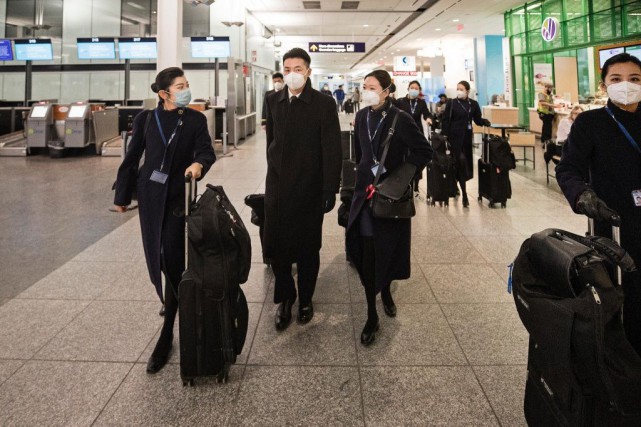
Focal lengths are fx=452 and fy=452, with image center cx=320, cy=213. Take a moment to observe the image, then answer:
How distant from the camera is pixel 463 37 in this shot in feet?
73.4

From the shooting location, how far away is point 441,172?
6.40 meters

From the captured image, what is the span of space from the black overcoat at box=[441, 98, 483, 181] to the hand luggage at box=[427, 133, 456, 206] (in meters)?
0.13

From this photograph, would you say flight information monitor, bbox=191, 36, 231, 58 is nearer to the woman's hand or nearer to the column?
the column

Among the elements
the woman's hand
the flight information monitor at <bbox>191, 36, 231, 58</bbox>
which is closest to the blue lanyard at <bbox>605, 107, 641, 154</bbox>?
the woman's hand

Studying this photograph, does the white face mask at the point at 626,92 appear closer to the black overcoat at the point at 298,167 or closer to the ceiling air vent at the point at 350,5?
the black overcoat at the point at 298,167

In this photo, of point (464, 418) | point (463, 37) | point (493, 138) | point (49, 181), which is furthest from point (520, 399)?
point (463, 37)

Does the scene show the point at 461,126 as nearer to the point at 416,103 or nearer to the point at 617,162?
the point at 416,103

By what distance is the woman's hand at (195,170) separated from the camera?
245 cm

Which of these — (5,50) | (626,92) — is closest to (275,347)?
(626,92)

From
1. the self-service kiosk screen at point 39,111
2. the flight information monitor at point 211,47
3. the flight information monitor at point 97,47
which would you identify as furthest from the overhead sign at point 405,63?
the self-service kiosk screen at point 39,111

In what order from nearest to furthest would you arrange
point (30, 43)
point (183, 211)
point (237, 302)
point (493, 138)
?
point (237, 302)
point (183, 211)
point (493, 138)
point (30, 43)

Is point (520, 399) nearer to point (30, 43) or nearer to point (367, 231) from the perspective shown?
point (367, 231)

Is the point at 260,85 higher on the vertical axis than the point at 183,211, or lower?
higher

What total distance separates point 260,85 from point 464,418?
2157cm
